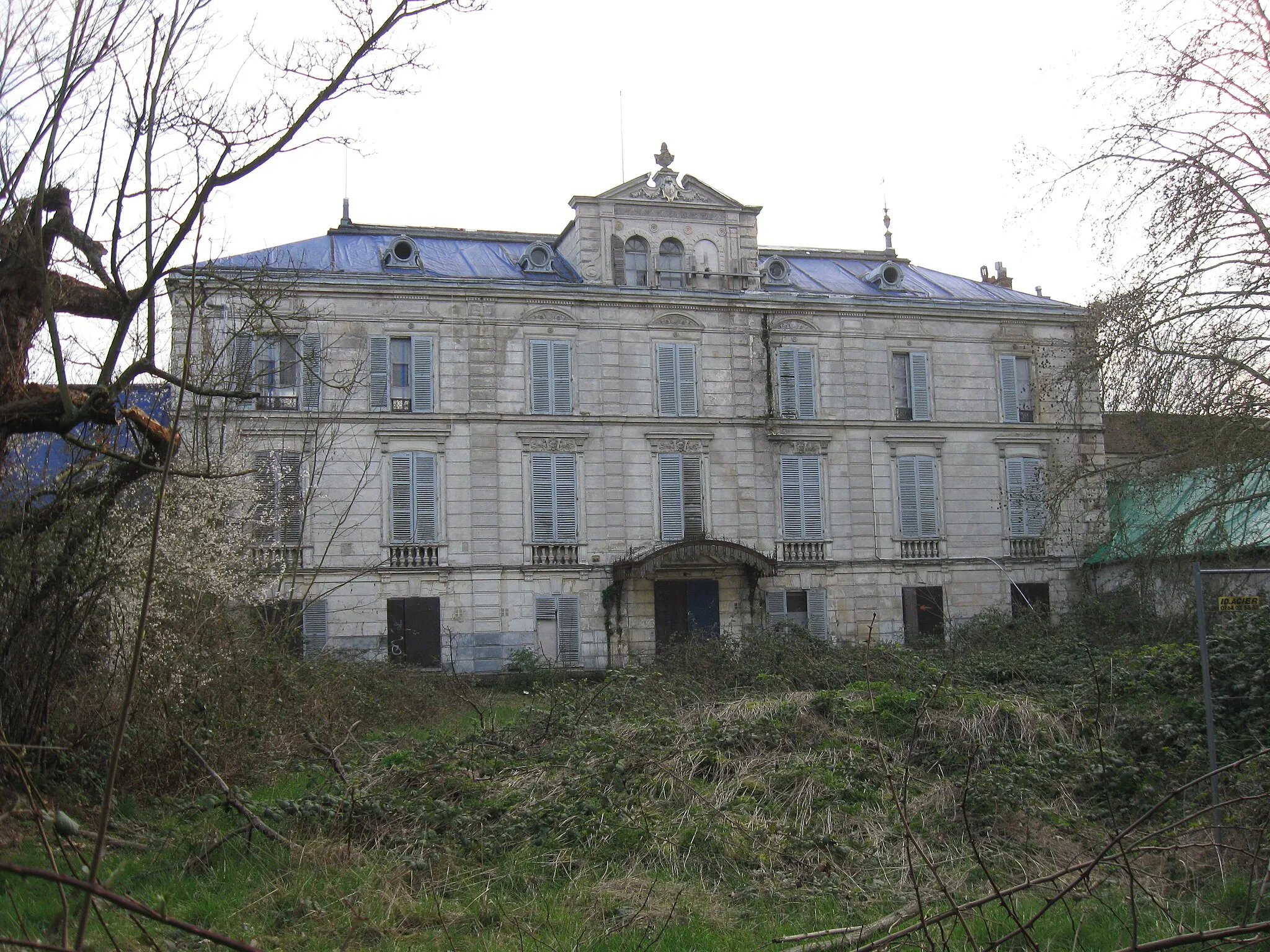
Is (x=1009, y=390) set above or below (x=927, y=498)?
above

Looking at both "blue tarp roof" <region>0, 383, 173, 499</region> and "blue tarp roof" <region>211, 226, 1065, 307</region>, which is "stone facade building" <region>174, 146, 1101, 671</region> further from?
"blue tarp roof" <region>0, 383, 173, 499</region>

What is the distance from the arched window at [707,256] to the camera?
1137 inches

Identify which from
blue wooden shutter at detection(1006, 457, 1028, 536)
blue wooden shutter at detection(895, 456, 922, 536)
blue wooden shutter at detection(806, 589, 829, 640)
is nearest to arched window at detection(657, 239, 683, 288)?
blue wooden shutter at detection(895, 456, 922, 536)

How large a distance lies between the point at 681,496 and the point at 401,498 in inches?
274

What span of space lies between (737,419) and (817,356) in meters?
2.99

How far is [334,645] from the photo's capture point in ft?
81.8

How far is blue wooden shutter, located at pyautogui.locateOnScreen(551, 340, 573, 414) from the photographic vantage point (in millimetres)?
27297

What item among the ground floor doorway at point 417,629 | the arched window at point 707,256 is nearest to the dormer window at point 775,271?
the arched window at point 707,256

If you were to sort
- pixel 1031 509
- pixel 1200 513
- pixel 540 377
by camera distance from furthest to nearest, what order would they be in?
1. pixel 1031 509
2. pixel 540 377
3. pixel 1200 513

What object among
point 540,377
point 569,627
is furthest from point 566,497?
point 569,627

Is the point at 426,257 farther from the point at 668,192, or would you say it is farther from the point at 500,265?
the point at 668,192

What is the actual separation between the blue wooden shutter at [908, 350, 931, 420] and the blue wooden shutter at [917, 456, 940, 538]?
1.23 meters

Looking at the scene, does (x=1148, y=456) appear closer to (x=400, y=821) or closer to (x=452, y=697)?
(x=400, y=821)

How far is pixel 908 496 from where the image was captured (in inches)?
1150
